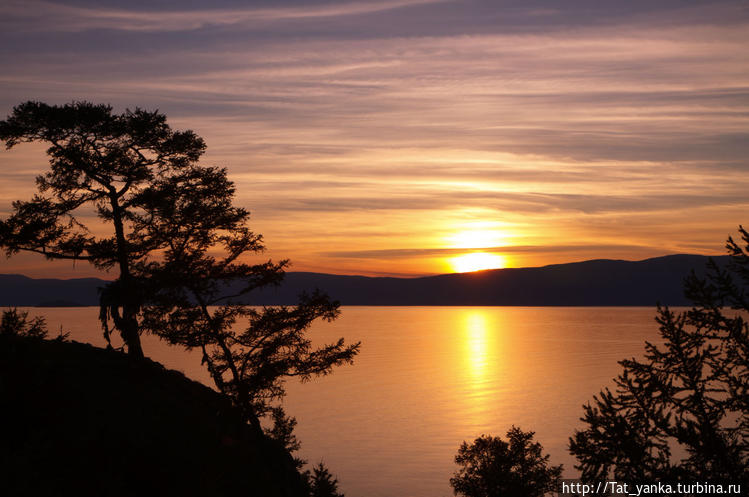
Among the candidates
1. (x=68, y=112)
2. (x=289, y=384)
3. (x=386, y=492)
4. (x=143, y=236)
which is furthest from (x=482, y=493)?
(x=289, y=384)

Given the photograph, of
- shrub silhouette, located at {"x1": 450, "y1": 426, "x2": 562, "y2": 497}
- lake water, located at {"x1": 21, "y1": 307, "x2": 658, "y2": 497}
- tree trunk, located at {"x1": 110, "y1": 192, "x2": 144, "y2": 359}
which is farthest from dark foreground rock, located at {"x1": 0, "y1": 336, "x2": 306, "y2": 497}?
lake water, located at {"x1": 21, "y1": 307, "x2": 658, "y2": 497}

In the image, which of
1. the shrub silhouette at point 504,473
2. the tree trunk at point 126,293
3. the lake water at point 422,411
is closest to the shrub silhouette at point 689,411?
the tree trunk at point 126,293

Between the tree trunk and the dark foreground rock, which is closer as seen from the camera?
the dark foreground rock

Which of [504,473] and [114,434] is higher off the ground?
[114,434]

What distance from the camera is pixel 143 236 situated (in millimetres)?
24875

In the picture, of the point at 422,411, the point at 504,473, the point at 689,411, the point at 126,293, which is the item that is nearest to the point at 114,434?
the point at 126,293

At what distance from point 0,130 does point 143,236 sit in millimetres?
6398

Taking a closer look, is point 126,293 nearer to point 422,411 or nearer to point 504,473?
point 504,473

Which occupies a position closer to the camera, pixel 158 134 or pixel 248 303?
pixel 158 134

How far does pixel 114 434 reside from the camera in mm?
17000

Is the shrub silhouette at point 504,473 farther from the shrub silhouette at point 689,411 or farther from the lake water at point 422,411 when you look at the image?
the lake water at point 422,411

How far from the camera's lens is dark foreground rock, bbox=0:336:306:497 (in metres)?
14.5

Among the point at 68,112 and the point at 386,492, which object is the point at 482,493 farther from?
the point at 386,492

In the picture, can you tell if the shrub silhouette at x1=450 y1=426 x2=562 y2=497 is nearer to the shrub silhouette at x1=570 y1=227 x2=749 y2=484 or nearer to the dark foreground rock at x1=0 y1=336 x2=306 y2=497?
the dark foreground rock at x1=0 y1=336 x2=306 y2=497
